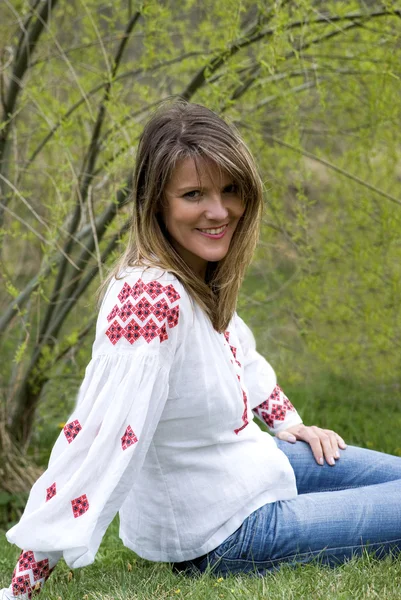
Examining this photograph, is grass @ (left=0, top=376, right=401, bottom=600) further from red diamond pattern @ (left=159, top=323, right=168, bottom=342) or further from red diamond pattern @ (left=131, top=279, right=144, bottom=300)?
red diamond pattern @ (left=131, top=279, right=144, bottom=300)

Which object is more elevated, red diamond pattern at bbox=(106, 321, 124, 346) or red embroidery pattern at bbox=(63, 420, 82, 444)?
red diamond pattern at bbox=(106, 321, 124, 346)

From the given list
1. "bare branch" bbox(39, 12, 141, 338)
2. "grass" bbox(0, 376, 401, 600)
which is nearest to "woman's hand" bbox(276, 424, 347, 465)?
"grass" bbox(0, 376, 401, 600)

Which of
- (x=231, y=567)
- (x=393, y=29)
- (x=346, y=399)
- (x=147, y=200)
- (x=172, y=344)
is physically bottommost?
(x=346, y=399)

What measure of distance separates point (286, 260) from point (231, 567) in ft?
8.56

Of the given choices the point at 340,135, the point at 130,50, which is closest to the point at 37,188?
the point at 130,50

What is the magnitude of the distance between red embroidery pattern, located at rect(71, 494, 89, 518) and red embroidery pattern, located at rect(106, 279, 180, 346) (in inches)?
14.6

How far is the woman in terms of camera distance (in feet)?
6.75

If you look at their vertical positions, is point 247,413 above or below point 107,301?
below

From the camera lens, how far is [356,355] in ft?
16.3

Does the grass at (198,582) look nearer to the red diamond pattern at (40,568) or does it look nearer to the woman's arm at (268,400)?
the red diamond pattern at (40,568)

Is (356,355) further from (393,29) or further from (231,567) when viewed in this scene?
(231,567)

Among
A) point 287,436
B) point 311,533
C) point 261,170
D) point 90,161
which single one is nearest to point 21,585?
point 311,533

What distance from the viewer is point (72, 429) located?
2086mm

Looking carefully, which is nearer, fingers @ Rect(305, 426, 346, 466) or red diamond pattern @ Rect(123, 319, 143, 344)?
red diamond pattern @ Rect(123, 319, 143, 344)
